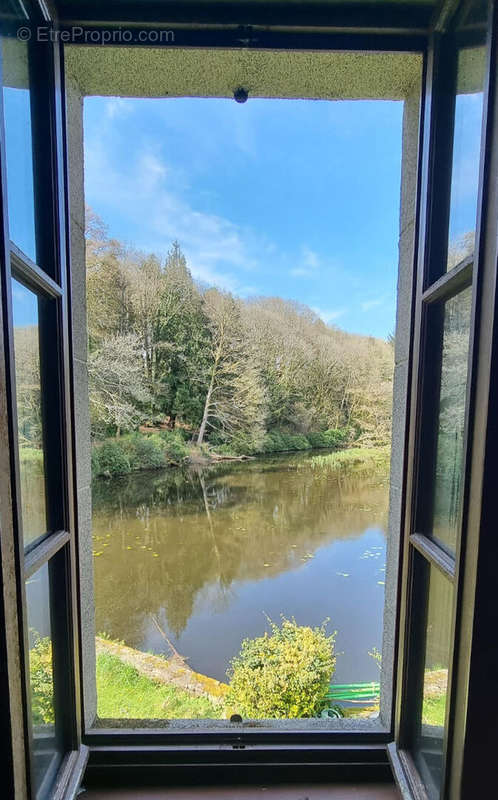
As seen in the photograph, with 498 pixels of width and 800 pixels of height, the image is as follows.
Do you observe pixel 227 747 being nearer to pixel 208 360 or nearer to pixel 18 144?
pixel 18 144

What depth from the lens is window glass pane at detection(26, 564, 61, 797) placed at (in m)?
0.54

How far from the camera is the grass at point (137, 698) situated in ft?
2.95

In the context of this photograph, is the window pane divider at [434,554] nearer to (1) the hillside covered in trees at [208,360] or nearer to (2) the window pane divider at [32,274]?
(2) the window pane divider at [32,274]

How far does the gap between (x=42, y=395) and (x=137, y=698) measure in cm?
113

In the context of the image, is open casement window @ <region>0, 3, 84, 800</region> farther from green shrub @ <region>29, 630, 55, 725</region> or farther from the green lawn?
the green lawn

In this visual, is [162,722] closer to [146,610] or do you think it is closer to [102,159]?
[146,610]

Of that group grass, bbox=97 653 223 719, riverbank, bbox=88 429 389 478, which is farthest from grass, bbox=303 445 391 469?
grass, bbox=97 653 223 719

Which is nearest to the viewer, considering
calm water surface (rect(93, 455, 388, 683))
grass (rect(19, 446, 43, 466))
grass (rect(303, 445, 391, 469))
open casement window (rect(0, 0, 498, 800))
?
open casement window (rect(0, 0, 498, 800))

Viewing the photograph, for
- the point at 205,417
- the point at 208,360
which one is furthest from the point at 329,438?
the point at 208,360

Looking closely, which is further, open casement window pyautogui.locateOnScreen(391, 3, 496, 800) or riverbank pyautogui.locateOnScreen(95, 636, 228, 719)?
riverbank pyautogui.locateOnScreen(95, 636, 228, 719)

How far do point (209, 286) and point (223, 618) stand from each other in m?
2.47

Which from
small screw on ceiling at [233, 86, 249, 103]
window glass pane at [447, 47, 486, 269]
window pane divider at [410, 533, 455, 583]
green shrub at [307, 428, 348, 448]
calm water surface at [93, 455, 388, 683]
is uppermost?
small screw on ceiling at [233, 86, 249, 103]

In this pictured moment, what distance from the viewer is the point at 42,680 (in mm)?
582

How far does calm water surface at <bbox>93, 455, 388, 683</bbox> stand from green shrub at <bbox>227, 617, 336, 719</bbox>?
0.69 metres
